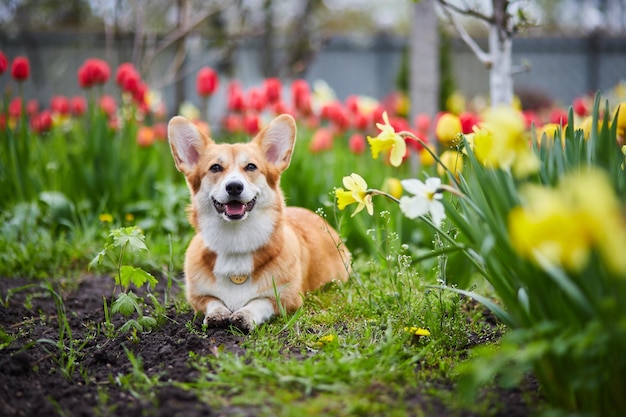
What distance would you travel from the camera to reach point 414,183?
7.07ft

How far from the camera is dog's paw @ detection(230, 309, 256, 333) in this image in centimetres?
285

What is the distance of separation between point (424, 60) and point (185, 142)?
3.09 metres

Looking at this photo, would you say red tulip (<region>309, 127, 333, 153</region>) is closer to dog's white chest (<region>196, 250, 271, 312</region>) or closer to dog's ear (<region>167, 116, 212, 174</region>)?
dog's ear (<region>167, 116, 212, 174</region>)

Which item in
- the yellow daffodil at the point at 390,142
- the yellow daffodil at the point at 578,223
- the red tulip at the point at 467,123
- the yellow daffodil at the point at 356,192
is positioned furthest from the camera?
the red tulip at the point at 467,123

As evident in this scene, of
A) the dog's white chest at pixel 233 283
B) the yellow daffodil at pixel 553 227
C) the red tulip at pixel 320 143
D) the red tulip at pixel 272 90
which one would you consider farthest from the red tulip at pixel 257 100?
the yellow daffodil at pixel 553 227

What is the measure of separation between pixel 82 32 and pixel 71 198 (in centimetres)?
882

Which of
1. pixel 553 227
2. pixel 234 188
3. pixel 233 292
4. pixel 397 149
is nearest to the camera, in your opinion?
pixel 553 227

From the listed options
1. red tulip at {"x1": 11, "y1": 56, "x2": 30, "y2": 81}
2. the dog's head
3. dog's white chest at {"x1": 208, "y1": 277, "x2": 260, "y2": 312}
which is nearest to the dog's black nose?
the dog's head

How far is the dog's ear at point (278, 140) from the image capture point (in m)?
3.34

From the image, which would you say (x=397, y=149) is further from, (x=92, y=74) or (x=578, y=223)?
(x=92, y=74)

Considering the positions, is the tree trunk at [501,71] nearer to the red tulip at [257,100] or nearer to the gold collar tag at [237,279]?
the red tulip at [257,100]

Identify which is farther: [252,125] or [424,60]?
[424,60]

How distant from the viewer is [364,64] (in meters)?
14.0

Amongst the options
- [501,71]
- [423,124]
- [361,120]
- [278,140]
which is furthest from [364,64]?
[278,140]
